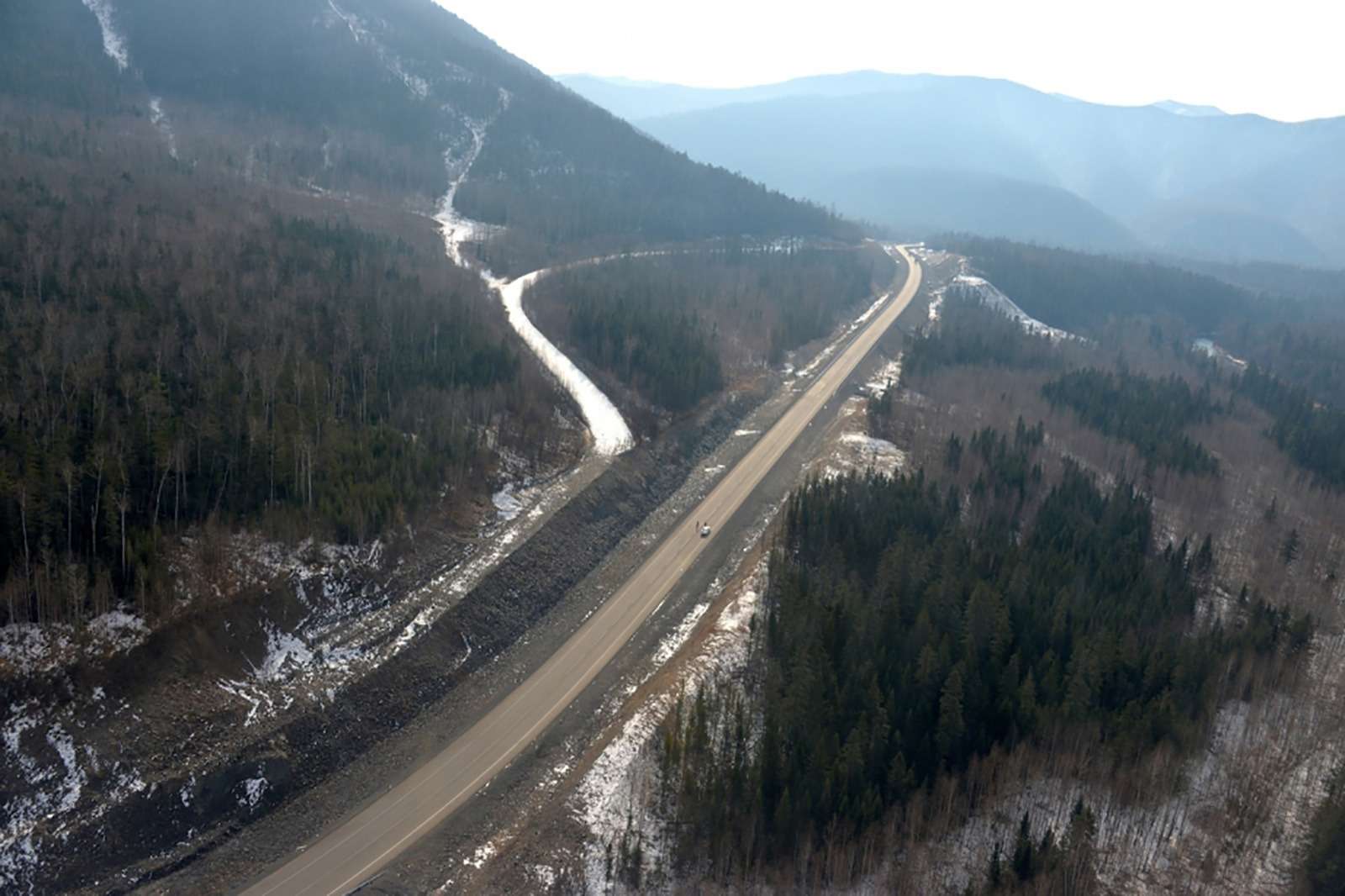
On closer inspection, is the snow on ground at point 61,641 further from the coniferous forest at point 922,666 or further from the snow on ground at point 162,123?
the snow on ground at point 162,123

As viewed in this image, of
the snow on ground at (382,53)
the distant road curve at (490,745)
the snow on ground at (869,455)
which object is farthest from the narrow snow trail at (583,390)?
the snow on ground at (382,53)

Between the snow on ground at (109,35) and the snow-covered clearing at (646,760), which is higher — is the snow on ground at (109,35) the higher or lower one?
the higher one

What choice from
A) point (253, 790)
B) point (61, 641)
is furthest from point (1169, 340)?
point (61, 641)

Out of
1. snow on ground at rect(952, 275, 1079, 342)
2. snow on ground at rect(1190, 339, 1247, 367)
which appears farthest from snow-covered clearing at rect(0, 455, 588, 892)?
snow on ground at rect(1190, 339, 1247, 367)

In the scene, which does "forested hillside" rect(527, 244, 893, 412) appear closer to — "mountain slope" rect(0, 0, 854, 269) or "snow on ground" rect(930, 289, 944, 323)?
"snow on ground" rect(930, 289, 944, 323)

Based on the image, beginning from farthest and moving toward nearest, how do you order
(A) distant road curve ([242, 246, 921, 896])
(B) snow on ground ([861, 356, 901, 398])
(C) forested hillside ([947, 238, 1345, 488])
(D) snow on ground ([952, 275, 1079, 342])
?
(D) snow on ground ([952, 275, 1079, 342]) → (B) snow on ground ([861, 356, 901, 398]) → (C) forested hillside ([947, 238, 1345, 488]) → (A) distant road curve ([242, 246, 921, 896])

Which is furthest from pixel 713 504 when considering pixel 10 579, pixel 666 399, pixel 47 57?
pixel 47 57

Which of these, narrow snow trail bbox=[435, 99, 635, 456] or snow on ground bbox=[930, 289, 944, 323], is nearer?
narrow snow trail bbox=[435, 99, 635, 456]

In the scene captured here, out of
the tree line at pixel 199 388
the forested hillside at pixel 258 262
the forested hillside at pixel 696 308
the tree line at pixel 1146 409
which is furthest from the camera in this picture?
the forested hillside at pixel 696 308
